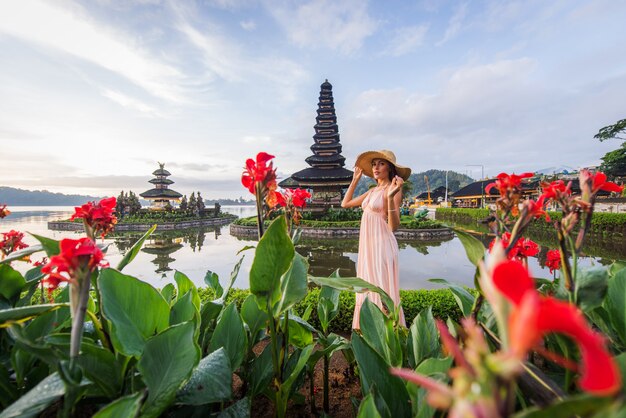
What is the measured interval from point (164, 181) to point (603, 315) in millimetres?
34532

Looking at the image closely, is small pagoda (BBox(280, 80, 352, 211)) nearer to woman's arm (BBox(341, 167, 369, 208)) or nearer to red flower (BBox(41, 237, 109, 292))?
woman's arm (BBox(341, 167, 369, 208))

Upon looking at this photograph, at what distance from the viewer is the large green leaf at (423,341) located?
111cm

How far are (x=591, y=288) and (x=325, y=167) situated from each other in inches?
961

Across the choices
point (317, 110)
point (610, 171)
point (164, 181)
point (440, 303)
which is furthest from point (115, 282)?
point (610, 171)

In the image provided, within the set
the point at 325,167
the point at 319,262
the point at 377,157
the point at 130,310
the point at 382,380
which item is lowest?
the point at 319,262

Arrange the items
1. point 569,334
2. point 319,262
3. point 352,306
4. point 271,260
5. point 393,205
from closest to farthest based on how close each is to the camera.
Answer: point 569,334
point 271,260
point 393,205
point 352,306
point 319,262

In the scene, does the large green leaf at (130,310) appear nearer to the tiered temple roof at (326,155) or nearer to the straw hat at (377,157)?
the straw hat at (377,157)

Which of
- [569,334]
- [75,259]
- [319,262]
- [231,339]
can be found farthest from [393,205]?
[319,262]

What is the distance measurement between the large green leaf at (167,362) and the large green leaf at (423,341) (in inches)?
30.7

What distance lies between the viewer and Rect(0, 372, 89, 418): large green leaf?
0.64 meters

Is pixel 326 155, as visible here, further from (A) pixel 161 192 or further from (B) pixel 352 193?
(B) pixel 352 193

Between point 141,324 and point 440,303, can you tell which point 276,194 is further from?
point 440,303

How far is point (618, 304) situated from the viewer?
35.8 inches

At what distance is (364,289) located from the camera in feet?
3.68
